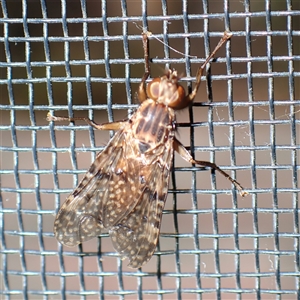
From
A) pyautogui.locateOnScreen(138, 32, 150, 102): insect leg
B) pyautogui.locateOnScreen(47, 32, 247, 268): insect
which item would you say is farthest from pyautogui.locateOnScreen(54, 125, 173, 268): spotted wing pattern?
pyautogui.locateOnScreen(138, 32, 150, 102): insect leg

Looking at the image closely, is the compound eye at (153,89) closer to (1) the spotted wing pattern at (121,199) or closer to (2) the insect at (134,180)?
(2) the insect at (134,180)

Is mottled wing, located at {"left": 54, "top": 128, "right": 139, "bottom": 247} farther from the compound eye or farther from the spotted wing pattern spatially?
the compound eye

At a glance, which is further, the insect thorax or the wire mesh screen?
the wire mesh screen

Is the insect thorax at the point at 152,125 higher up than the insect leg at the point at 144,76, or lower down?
lower down

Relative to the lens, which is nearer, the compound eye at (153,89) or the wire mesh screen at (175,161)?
the compound eye at (153,89)

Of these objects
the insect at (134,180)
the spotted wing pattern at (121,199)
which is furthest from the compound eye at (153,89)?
the spotted wing pattern at (121,199)

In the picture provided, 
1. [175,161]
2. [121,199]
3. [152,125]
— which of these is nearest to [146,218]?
[121,199]

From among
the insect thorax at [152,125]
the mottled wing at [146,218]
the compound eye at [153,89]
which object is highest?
the compound eye at [153,89]

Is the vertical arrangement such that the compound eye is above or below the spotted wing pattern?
above
